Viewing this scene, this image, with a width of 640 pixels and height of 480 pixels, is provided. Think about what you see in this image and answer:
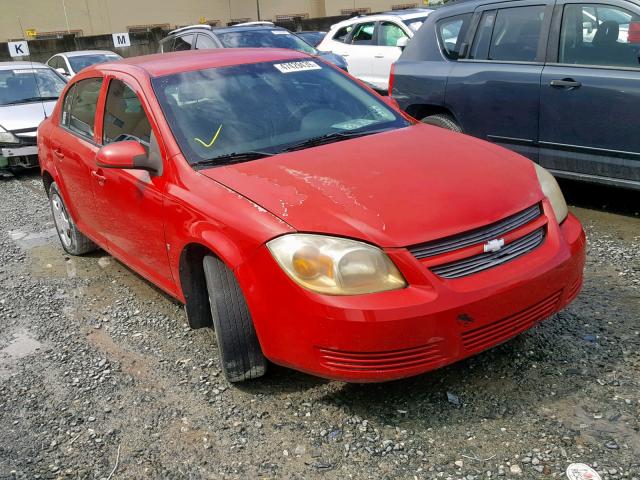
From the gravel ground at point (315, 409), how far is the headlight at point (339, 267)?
0.70 metres

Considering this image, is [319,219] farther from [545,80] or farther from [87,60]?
[87,60]

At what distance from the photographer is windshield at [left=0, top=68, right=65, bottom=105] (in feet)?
32.4

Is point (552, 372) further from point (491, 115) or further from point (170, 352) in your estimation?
point (491, 115)

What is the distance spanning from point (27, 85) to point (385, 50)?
19.0 ft

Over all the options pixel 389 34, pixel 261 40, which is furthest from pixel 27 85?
pixel 389 34

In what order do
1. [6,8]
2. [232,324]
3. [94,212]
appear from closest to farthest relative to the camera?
1. [232,324]
2. [94,212]
3. [6,8]

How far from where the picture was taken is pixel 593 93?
4949mm

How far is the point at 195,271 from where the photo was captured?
3377 millimetres

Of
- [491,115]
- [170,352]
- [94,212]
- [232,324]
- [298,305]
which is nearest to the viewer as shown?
[298,305]

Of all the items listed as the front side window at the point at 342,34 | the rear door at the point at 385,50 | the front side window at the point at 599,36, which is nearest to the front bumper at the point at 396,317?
the front side window at the point at 599,36

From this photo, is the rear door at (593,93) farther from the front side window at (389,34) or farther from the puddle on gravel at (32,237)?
the front side window at (389,34)

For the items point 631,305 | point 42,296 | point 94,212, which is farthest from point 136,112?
point 631,305

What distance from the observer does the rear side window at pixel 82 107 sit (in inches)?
175

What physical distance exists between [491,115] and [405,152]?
265cm
